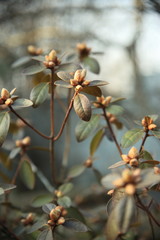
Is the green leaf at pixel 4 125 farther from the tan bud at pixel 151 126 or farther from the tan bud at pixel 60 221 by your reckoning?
the tan bud at pixel 151 126

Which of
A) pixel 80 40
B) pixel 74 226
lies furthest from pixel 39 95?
pixel 80 40

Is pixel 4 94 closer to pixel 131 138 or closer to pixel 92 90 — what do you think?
pixel 92 90

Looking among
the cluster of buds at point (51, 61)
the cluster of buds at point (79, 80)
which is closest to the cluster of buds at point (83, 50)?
the cluster of buds at point (51, 61)

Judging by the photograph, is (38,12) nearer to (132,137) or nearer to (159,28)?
(159,28)

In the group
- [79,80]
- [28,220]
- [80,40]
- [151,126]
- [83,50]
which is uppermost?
[80,40]

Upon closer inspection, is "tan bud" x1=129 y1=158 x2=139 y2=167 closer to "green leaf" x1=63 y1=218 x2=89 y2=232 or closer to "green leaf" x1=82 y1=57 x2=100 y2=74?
"green leaf" x1=63 y1=218 x2=89 y2=232
